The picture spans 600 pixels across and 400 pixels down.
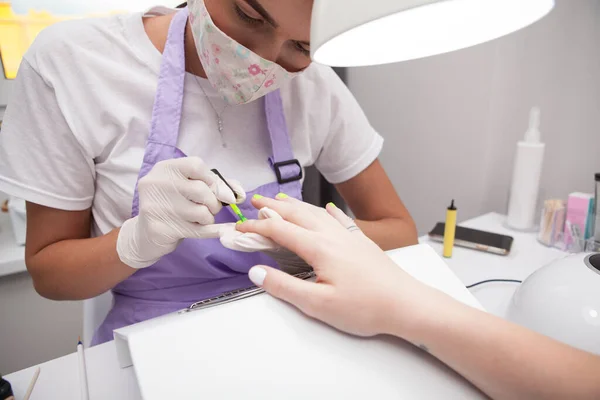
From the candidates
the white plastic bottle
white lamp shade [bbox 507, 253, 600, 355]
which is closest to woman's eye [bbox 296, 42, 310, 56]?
white lamp shade [bbox 507, 253, 600, 355]

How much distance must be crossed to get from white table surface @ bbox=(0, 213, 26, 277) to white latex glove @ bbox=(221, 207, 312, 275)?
1133 mm

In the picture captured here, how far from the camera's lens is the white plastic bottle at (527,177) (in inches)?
43.3

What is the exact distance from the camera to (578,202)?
40.5 inches

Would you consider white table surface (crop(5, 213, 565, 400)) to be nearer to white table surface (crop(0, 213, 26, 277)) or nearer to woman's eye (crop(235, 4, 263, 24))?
woman's eye (crop(235, 4, 263, 24))

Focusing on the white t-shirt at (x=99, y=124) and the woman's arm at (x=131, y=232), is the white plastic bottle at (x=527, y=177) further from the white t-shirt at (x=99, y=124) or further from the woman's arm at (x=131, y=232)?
the woman's arm at (x=131, y=232)

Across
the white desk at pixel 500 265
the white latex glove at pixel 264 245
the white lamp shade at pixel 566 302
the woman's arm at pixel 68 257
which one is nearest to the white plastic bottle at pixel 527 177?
the white desk at pixel 500 265

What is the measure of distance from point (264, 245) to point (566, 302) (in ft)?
1.57

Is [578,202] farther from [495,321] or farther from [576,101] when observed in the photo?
[495,321]

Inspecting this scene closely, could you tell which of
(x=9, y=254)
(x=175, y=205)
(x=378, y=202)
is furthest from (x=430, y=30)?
(x=9, y=254)

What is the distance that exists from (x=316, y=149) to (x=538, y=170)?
27.5 inches

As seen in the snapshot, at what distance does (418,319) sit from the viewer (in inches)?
18.2

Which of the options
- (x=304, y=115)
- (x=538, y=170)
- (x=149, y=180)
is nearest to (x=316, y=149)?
(x=304, y=115)

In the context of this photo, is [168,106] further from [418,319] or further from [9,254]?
[9,254]

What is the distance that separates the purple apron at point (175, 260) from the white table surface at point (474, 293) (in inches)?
6.3
